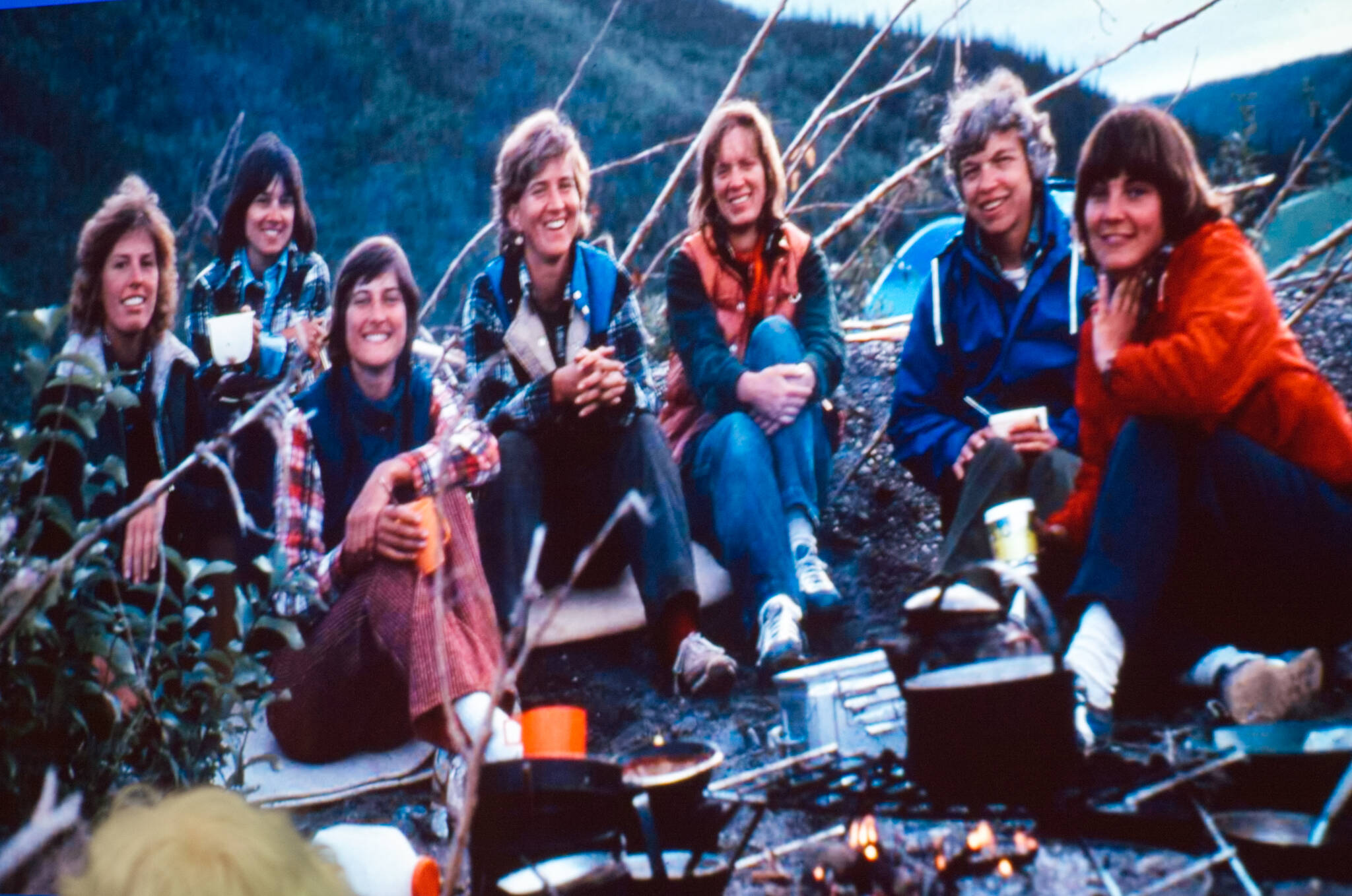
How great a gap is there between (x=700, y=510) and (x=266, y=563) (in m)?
1.00

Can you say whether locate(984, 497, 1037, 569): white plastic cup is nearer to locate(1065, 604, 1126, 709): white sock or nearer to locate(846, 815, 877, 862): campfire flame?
locate(1065, 604, 1126, 709): white sock

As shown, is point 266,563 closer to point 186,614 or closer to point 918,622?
point 186,614

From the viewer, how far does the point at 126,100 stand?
324 cm

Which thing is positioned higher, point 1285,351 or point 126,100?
point 126,100

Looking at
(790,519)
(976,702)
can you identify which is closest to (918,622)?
(976,702)

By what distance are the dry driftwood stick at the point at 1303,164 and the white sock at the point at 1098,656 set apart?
124 centimetres

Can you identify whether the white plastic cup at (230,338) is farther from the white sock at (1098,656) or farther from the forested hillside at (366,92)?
the white sock at (1098,656)

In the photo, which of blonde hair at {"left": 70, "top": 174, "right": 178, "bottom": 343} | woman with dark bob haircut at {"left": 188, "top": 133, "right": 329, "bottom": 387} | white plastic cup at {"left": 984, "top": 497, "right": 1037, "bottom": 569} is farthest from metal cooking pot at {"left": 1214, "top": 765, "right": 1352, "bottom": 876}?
blonde hair at {"left": 70, "top": 174, "right": 178, "bottom": 343}

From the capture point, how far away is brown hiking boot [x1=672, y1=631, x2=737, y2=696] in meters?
2.59

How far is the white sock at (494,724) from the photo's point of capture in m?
2.46

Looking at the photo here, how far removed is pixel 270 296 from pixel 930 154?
1731mm

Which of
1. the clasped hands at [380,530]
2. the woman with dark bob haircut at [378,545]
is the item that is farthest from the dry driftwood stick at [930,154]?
the clasped hands at [380,530]

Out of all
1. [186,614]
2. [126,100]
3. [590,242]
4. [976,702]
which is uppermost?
[126,100]

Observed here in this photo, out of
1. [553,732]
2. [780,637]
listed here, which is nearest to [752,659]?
[780,637]
